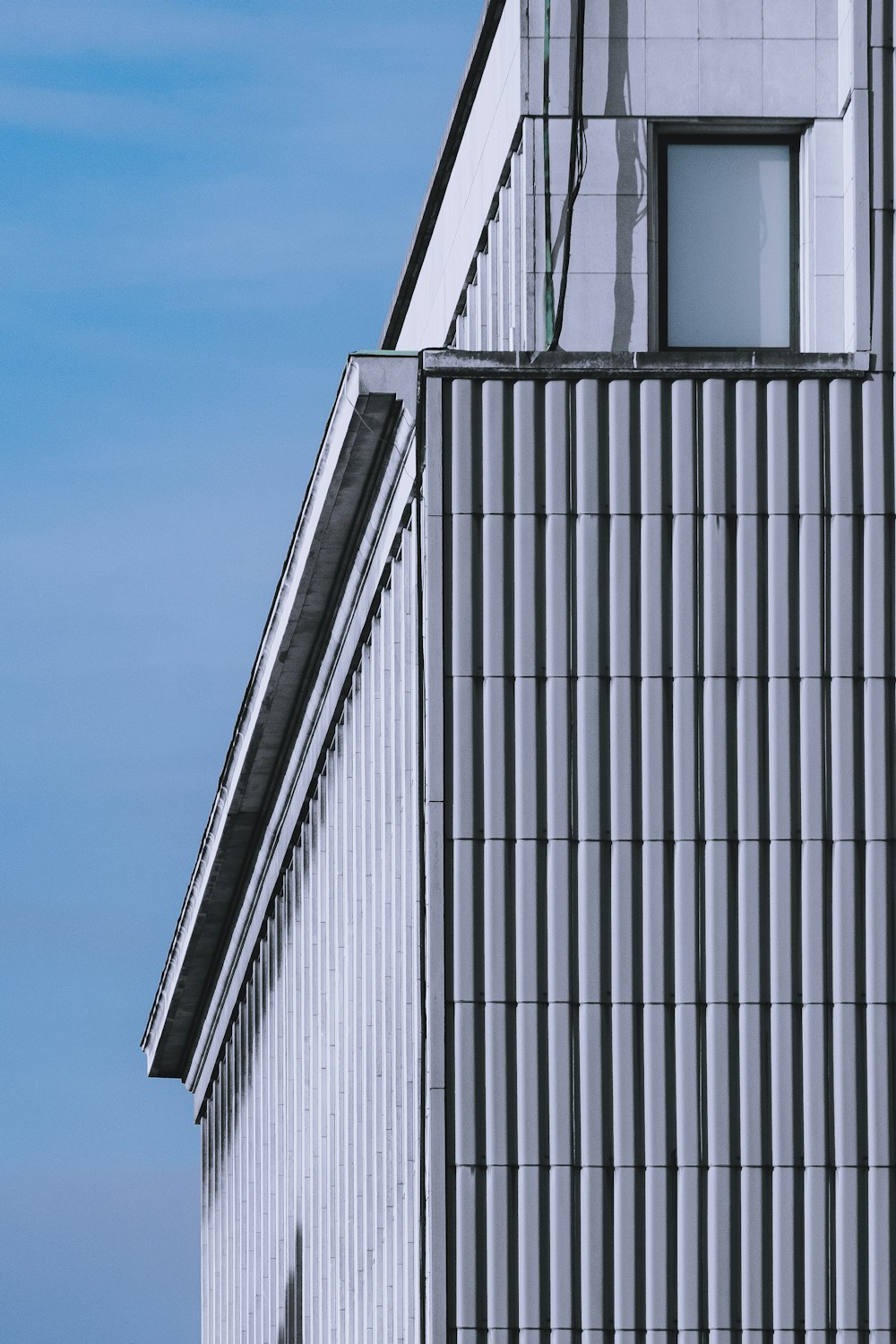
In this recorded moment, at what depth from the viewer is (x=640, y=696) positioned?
18.0 meters

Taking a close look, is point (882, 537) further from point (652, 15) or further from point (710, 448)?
point (652, 15)

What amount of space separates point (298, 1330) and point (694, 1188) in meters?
11.7

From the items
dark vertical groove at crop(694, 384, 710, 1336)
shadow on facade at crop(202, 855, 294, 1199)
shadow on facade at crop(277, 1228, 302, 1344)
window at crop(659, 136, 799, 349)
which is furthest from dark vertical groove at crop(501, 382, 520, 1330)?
shadow on facade at crop(202, 855, 294, 1199)

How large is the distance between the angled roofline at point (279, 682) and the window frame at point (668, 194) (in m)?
2.29

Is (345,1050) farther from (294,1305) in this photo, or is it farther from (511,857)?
(511,857)

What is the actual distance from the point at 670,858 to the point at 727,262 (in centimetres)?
515

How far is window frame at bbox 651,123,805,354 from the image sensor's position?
64.4 feet

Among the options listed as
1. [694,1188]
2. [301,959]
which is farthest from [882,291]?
A: [301,959]

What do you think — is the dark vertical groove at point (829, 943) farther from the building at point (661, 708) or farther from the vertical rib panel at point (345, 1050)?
the vertical rib panel at point (345, 1050)

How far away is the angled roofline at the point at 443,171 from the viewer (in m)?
20.9

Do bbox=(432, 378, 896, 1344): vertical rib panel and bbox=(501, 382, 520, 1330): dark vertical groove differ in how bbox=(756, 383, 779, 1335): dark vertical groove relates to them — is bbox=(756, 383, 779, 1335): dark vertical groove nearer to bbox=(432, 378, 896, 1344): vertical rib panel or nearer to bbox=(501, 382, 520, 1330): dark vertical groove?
bbox=(432, 378, 896, 1344): vertical rib panel

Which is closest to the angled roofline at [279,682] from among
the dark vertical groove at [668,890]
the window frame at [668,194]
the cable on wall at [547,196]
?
the cable on wall at [547,196]

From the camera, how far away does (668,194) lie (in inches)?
786

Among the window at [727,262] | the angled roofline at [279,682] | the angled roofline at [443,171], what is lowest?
the angled roofline at [279,682]
